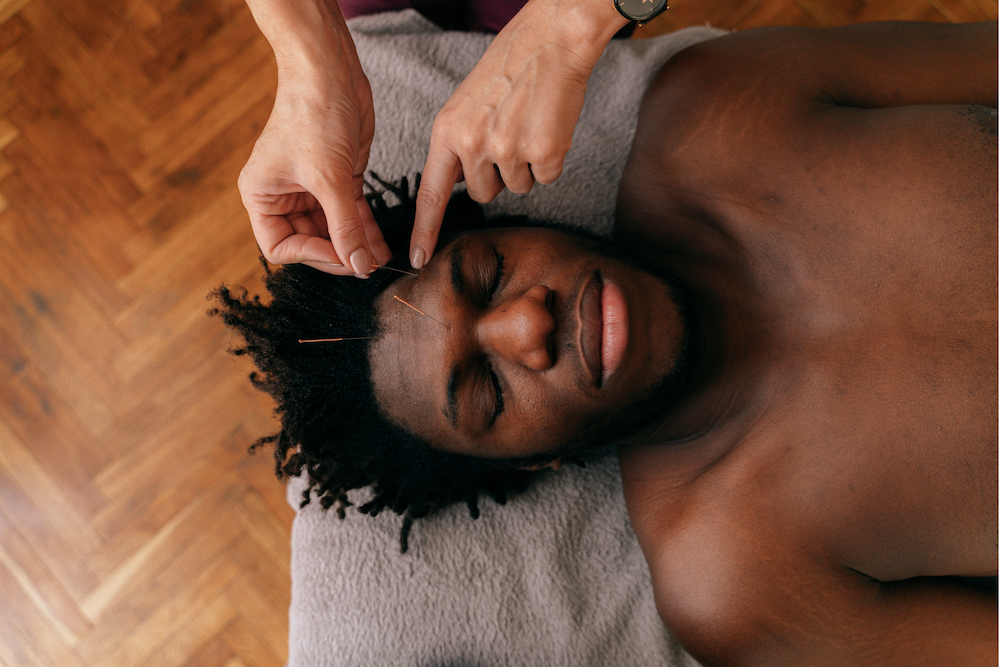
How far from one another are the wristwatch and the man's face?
469mm

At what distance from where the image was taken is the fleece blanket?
64.7 inches

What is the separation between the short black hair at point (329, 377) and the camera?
143 centimetres

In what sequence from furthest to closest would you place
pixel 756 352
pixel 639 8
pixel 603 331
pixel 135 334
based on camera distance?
pixel 135 334 → pixel 756 352 → pixel 603 331 → pixel 639 8

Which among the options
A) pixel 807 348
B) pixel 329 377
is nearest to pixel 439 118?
pixel 329 377

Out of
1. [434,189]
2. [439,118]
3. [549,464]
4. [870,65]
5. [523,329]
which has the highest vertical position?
[439,118]

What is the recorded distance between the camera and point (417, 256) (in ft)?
4.26

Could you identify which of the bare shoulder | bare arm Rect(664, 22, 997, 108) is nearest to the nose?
the bare shoulder

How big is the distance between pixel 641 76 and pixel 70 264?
2.10m

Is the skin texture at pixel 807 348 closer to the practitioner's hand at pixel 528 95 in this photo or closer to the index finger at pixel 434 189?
the index finger at pixel 434 189

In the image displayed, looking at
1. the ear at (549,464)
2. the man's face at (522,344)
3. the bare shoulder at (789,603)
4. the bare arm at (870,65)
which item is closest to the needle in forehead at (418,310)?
the man's face at (522,344)

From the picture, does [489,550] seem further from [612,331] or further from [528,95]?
[528,95]

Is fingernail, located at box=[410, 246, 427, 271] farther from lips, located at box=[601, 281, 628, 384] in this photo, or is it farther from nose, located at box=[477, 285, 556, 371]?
lips, located at box=[601, 281, 628, 384]

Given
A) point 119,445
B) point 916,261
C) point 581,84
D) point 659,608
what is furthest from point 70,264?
point 916,261

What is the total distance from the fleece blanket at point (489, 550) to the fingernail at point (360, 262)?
660 millimetres
